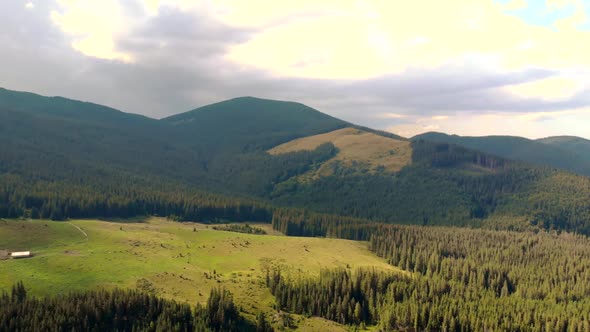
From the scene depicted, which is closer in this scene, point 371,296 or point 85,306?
point 85,306

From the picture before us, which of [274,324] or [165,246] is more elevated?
[165,246]

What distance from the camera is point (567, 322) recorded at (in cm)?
13175

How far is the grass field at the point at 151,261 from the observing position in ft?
437

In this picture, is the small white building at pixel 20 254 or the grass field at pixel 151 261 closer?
the grass field at pixel 151 261

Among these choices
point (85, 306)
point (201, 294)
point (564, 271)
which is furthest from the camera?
point (564, 271)

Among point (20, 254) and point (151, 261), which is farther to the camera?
point (151, 261)

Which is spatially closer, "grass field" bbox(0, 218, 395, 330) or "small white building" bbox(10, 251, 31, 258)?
"grass field" bbox(0, 218, 395, 330)

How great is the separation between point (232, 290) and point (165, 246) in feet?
161

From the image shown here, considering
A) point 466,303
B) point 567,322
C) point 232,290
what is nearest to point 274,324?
point 232,290

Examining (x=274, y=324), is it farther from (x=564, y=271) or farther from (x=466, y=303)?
(x=564, y=271)

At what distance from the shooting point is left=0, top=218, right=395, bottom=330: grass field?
133250 millimetres

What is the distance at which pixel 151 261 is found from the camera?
156000 millimetres

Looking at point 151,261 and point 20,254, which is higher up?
point 20,254

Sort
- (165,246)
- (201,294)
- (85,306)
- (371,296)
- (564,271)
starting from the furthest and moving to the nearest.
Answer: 1. (564,271)
2. (165,246)
3. (371,296)
4. (201,294)
5. (85,306)
